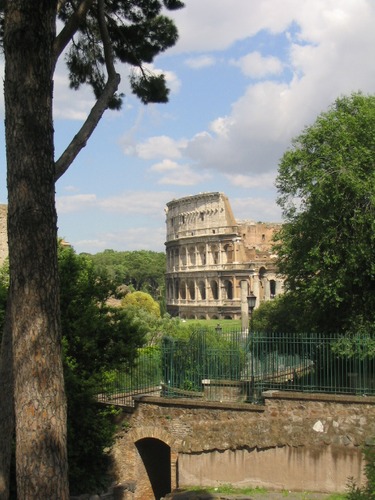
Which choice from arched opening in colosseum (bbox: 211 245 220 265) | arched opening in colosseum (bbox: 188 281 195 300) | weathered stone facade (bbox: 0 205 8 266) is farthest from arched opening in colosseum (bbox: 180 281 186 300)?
weathered stone facade (bbox: 0 205 8 266)

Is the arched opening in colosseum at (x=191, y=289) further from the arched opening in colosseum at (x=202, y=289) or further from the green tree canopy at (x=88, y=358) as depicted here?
the green tree canopy at (x=88, y=358)

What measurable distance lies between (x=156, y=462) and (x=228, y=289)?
5365 cm

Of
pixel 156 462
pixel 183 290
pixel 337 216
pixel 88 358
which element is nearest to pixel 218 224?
pixel 183 290

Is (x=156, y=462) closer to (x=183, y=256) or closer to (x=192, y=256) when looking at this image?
(x=192, y=256)

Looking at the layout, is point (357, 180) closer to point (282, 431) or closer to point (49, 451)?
point (282, 431)

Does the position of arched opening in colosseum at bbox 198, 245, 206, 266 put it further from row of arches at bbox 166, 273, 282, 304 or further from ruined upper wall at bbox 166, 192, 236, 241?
row of arches at bbox 166, 273, 282, 304

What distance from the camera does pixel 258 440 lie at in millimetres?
11859

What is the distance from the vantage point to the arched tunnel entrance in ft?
43.3

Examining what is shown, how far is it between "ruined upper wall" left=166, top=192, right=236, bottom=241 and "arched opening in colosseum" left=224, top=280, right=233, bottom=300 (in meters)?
5.40

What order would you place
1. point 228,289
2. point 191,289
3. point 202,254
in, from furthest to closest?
point 191,289 → point 202,254 → point 228,289

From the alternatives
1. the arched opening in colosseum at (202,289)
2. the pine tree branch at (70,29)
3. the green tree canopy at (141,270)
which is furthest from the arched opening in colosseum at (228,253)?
the pine tree branch at (70,29)

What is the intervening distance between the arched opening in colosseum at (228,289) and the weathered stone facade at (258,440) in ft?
176

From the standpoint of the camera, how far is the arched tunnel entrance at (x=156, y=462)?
13.2 m

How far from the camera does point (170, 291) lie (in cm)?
7631
